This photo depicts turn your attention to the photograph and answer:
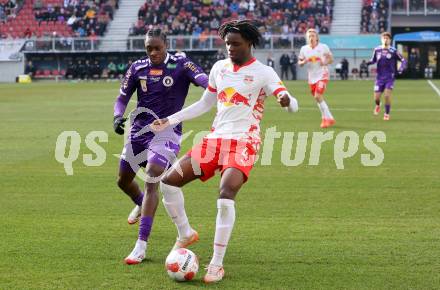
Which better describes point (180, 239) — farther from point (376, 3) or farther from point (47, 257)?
point (376, 3)

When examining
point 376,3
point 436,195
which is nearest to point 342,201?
point 436,195

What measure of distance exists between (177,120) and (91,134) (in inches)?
501

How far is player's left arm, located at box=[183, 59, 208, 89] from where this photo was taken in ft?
28.5

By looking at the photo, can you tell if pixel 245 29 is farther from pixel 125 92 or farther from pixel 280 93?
pixel 125 92

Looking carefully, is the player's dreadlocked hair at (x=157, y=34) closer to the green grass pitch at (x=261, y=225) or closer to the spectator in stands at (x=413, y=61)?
the green grass pitch at (x=261, y=225)

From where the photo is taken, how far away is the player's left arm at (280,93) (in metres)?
7.24

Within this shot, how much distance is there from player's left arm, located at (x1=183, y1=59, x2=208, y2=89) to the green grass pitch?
1701 millimetres

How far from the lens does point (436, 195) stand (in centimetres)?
1127

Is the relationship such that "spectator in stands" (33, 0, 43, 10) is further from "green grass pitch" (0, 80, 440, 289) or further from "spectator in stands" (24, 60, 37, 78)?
"green grass pitch" (0, 80, 440, 289)

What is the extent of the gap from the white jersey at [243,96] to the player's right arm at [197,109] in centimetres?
21

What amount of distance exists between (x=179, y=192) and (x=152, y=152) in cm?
88

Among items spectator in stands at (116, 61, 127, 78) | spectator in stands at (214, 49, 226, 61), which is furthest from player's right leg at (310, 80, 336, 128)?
spectator in stands at (116, 61, 127, 78)

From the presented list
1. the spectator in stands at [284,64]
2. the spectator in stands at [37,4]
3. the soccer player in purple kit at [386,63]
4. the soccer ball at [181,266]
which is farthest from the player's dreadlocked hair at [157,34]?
the spectator in stands at [37,4]

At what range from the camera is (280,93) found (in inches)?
289
